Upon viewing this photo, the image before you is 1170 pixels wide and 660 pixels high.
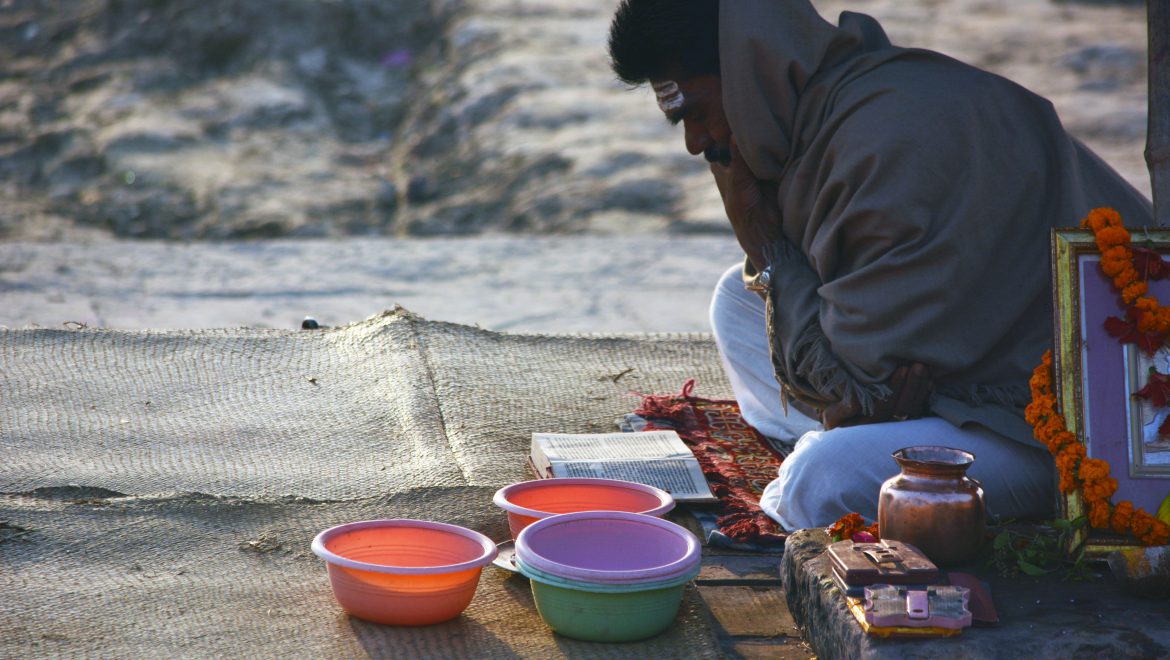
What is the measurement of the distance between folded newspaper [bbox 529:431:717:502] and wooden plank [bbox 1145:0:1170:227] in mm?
1203

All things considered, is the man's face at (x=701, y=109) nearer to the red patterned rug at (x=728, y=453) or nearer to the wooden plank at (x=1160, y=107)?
the red patterned rug at (x=728, y=453)

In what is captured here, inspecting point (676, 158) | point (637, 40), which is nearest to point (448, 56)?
point (676, 158)

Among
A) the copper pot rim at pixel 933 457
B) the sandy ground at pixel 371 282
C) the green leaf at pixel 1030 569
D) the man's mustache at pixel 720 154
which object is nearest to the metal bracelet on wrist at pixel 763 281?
the man's mustache at pixel 720 154

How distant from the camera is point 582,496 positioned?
2.75 metres

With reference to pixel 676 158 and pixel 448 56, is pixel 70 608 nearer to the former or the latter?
pixel 676 158

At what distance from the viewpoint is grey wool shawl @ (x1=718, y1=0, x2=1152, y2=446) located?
265 cm

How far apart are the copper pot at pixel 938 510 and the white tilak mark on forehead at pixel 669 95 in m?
1.01

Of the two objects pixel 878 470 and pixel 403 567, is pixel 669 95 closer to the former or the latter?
pixel 878 470

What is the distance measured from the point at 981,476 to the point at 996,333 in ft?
0.97

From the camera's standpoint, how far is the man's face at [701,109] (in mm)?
2887

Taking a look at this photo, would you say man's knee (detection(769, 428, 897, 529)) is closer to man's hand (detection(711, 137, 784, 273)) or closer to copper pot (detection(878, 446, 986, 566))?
copper pot (detection(878, 446, 986, 566))

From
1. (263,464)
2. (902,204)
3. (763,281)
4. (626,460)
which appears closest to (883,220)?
(902,204)

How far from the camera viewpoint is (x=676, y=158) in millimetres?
8570

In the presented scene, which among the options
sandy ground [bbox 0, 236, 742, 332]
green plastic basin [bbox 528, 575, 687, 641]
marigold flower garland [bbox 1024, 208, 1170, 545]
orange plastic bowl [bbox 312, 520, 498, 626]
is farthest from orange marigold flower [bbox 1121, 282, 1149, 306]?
sandy ground [bbox 0, 236, 742, 332]
